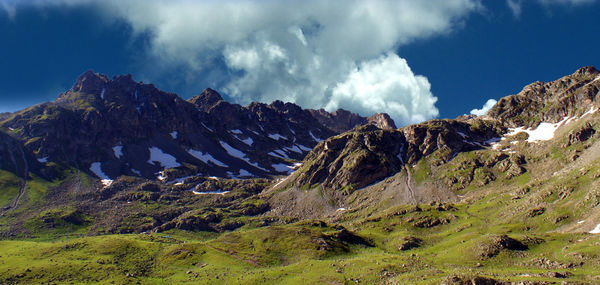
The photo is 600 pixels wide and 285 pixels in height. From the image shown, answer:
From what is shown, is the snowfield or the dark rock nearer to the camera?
the snowfield

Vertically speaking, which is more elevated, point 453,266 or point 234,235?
point 234,235

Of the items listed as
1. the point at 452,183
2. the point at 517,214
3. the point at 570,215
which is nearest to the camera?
the point at 570,215

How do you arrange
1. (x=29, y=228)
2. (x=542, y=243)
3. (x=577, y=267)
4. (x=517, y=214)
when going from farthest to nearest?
(x=29, y=228) → (x=517, y=214) → (x=542, y=243) → (x=577, y=267)

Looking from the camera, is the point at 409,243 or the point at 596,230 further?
the point at 409,243

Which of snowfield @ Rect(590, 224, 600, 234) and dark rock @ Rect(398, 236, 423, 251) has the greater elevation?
dark rock @ Rect(398, 236, 423, 251)

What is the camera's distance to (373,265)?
77438 millimetres

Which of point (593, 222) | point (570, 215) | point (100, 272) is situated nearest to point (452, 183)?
point (570, 215)

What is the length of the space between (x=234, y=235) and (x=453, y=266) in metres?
68.3

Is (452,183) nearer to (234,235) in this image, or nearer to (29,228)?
(234,235)

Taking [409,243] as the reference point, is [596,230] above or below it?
below

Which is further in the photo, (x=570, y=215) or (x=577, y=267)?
(x=570, y=215)

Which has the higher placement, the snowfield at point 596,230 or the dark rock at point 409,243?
the dark rock at point 409,243

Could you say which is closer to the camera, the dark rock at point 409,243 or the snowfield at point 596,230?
the snowfield at point 596,230

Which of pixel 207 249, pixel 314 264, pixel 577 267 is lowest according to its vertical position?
pixel 577 267
